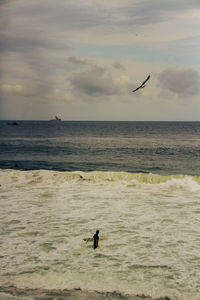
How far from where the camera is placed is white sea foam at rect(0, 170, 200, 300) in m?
7.25

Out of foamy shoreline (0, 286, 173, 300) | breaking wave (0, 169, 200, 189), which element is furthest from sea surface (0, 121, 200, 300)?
breaking wave (0, 169, 200, 189)

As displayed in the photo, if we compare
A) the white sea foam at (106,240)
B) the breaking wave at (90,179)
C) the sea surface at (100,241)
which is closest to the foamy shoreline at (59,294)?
the sea surface at (100,241)

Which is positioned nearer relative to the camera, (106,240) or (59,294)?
(59,294)

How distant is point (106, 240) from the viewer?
9.88 metres

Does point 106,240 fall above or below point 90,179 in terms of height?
below

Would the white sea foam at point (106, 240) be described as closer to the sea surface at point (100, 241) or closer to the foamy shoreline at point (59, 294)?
the sea surface at point (100, 241)

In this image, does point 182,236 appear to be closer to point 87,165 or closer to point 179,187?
point 179,187

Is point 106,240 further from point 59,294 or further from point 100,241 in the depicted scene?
point 59,294

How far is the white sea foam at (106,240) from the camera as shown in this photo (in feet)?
23.8

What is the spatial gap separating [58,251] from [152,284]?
10.3 feet

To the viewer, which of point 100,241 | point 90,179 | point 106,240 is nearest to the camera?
point 100,241

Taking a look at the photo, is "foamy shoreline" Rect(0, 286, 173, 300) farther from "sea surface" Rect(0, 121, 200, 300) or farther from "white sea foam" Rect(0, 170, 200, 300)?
"white sea foam" Rect(0, 170, 200, 300)

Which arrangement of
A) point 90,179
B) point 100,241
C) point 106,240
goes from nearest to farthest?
point 100,241, point 106,240, point 90,179

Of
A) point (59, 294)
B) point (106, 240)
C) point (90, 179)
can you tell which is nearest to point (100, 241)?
point (106, 240)
